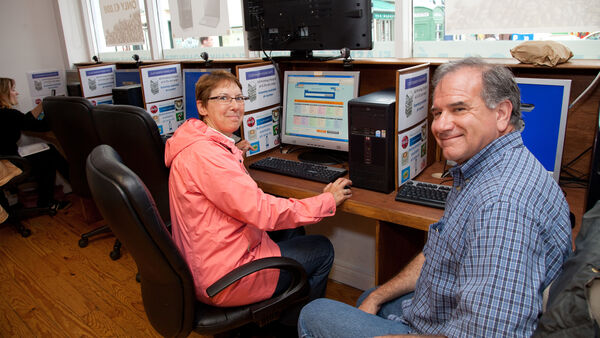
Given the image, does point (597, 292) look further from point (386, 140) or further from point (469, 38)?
point (469, 38)

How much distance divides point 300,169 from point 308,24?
0.74 metres

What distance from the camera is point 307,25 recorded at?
2.13 meters

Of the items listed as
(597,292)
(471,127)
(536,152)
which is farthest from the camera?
(536,152)

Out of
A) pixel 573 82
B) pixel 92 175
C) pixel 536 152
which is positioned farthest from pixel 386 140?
pixel 92 175

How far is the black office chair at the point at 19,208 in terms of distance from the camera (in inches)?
121

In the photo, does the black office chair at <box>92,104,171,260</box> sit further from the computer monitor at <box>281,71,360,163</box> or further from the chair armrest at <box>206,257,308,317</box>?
the chair armrest at <box>206,257,308,317</box>

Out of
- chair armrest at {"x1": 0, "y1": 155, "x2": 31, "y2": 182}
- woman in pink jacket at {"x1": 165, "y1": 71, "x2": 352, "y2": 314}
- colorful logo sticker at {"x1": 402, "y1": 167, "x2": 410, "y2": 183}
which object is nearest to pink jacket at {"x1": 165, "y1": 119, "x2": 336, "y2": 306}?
woman in pink jacket at {"x1": 165, "y1": 71, "x2": 352, "y2": 314}

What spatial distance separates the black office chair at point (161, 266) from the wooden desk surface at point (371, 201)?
1.12 feet

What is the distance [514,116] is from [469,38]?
1.28 metres

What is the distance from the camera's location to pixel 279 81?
2.39 meters

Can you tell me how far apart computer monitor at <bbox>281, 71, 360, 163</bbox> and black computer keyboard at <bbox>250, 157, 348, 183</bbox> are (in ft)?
0.45

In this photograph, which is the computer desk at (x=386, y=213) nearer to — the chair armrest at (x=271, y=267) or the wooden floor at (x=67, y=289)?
the chair armrest at (x=271, y=267)

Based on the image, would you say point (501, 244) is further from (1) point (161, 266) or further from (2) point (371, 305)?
(1) point (161, 266)

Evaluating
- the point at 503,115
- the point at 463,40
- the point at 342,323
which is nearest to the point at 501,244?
the point at 503,115
